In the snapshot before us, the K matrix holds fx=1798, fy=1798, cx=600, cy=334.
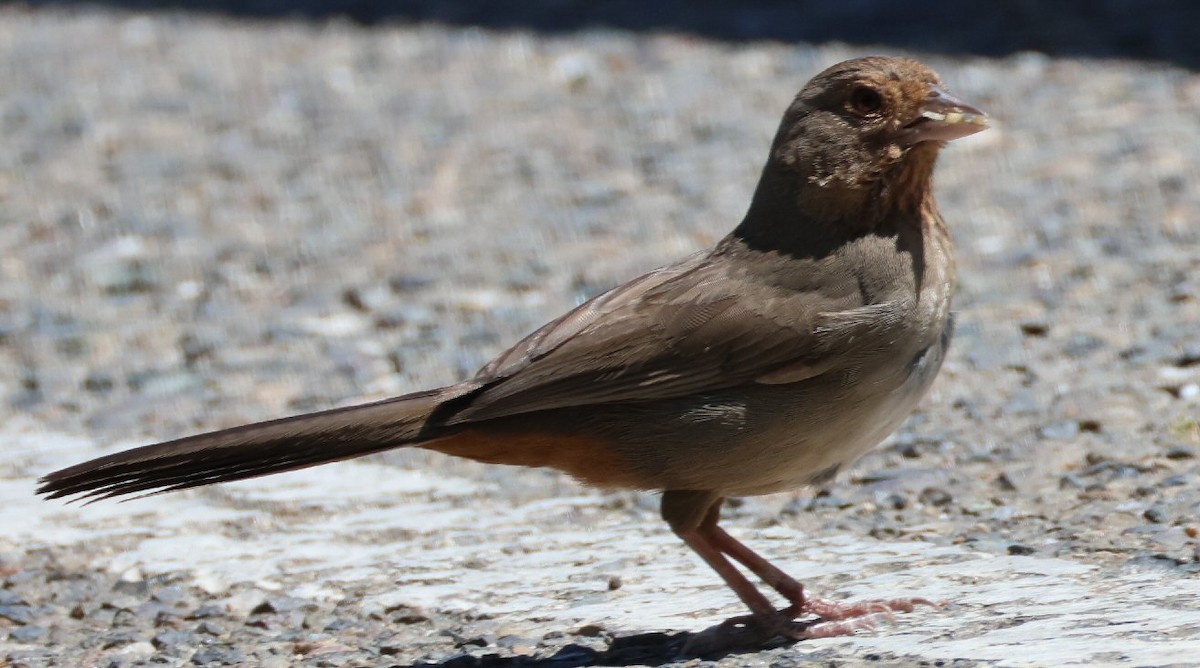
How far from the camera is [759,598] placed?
4.02m

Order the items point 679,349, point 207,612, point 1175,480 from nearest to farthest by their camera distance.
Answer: point 679,349 < point 207,612 < point 1175,480

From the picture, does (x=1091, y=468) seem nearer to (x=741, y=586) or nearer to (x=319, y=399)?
(x=741, y=586)

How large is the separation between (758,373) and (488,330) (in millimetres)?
3008

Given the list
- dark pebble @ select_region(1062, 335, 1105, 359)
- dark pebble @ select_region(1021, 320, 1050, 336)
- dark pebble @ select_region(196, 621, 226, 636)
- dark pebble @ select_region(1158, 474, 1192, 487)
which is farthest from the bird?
dark pebble @ select_region(1021, 320, 1050, 336)

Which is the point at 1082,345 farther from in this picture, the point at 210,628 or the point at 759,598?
the point at 210,628

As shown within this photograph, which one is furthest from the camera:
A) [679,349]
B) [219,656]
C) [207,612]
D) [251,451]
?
[207,612]

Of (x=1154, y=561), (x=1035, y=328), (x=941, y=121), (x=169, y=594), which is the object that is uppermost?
(x=941, y=121)

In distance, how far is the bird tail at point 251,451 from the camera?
3719mm

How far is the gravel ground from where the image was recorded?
4270 mm

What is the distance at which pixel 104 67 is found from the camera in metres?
11.0

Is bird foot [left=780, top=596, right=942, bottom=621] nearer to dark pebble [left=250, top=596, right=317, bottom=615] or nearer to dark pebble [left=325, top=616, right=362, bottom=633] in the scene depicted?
dark pebble [left=325, top=616, right=362, bottom=633]

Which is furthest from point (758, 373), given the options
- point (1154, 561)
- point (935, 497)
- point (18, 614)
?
point (18, 614)

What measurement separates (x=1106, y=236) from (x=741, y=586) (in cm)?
382

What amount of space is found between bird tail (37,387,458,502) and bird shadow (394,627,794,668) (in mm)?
521
